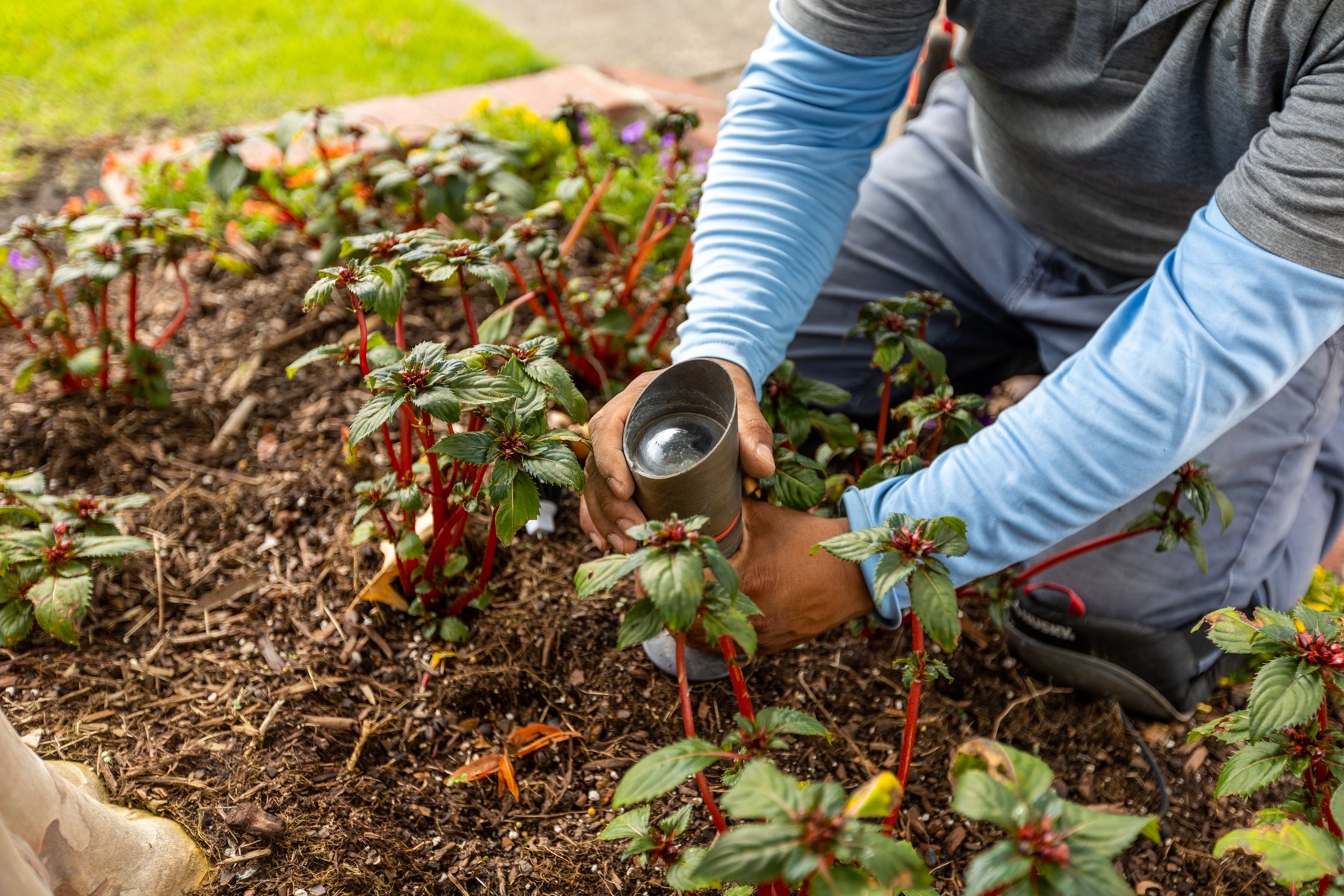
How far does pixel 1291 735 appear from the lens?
1192mm

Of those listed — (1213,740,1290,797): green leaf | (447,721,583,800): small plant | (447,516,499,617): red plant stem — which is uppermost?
(1213,740,1290,797): green leaf

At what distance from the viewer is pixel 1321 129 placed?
1323 millimetres

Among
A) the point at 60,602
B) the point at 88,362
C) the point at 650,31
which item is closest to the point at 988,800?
the point at 60,602

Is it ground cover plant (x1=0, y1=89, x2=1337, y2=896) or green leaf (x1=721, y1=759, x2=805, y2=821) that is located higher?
green leaf (x1=721, y1=759, x2=805, y2=821)

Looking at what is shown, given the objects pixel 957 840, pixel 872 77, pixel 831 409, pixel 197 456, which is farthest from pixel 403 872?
pixel 872 77

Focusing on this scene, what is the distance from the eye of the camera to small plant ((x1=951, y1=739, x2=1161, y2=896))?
83cm

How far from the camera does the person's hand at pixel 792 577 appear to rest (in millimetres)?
1498

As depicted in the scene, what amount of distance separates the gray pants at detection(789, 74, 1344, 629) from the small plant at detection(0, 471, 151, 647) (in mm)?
1394

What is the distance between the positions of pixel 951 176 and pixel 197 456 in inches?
70.7

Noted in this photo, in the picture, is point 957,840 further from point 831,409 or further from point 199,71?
point 199,71

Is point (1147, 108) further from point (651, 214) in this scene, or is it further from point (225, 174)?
point (225, 174)

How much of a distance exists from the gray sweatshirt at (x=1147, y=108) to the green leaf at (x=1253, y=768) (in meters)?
0.65

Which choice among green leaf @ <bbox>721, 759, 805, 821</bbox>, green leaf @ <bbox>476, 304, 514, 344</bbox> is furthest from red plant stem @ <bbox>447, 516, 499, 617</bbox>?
green leaf @ <bbox>721, 759, 805, 821</bbox>

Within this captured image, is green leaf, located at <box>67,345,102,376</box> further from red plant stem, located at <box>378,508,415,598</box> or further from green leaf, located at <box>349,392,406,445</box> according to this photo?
green leaf, located at <box>349,392,406,445</box>
